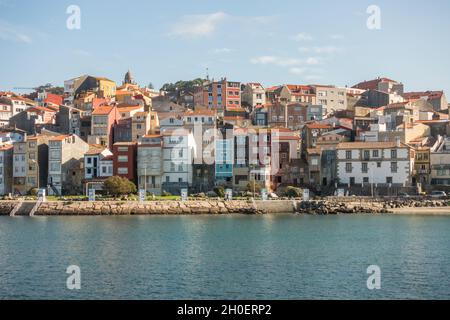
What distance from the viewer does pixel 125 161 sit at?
84562mm

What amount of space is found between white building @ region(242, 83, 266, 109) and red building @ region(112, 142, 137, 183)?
37.7 meters

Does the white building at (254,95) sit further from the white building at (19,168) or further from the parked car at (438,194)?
the parked car at (438,194)

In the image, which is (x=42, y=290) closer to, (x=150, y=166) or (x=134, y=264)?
(x=134, y=264)

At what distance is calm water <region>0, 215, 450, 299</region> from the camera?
34.2m

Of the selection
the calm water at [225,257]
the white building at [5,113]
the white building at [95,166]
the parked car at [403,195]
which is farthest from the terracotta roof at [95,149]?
the parked car at [403,195]

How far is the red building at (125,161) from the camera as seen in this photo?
84312mm

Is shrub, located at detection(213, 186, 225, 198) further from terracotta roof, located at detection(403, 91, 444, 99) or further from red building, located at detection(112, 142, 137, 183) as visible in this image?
terracotta roof, located at detection(403, 91, 444, 99)

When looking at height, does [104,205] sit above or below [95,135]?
below

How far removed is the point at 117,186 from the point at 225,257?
118 feet

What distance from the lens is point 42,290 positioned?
3406 centimetres

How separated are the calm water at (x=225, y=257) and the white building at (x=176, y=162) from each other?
16.2 metres
